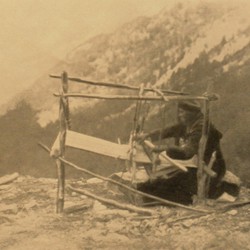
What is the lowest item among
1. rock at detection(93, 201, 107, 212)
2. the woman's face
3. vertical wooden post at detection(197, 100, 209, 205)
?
rock at detection(93, 201, 107, 212)

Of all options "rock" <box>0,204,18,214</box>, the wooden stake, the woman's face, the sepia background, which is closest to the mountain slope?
the sepia background

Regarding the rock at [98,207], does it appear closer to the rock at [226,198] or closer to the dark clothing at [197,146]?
the dark clothing at [197,146]

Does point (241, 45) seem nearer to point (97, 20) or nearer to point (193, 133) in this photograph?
point (97, 20)

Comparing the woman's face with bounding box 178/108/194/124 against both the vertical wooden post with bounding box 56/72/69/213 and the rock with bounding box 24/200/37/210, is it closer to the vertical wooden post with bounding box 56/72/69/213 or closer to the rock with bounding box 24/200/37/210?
the vertical wooden post with bounding box 56/72/69/213

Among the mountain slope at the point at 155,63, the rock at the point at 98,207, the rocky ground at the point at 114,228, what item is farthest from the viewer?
the mountain slope at the point at 155,63

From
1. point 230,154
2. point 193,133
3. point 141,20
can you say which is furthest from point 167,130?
point 141,20

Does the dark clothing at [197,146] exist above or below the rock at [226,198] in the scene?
above

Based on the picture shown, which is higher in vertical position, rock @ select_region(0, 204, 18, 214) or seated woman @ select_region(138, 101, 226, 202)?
seated woman @ select_region(138, 101, 226, 202)

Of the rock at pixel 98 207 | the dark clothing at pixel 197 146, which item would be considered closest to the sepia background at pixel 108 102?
the rock at pixel 98 207
